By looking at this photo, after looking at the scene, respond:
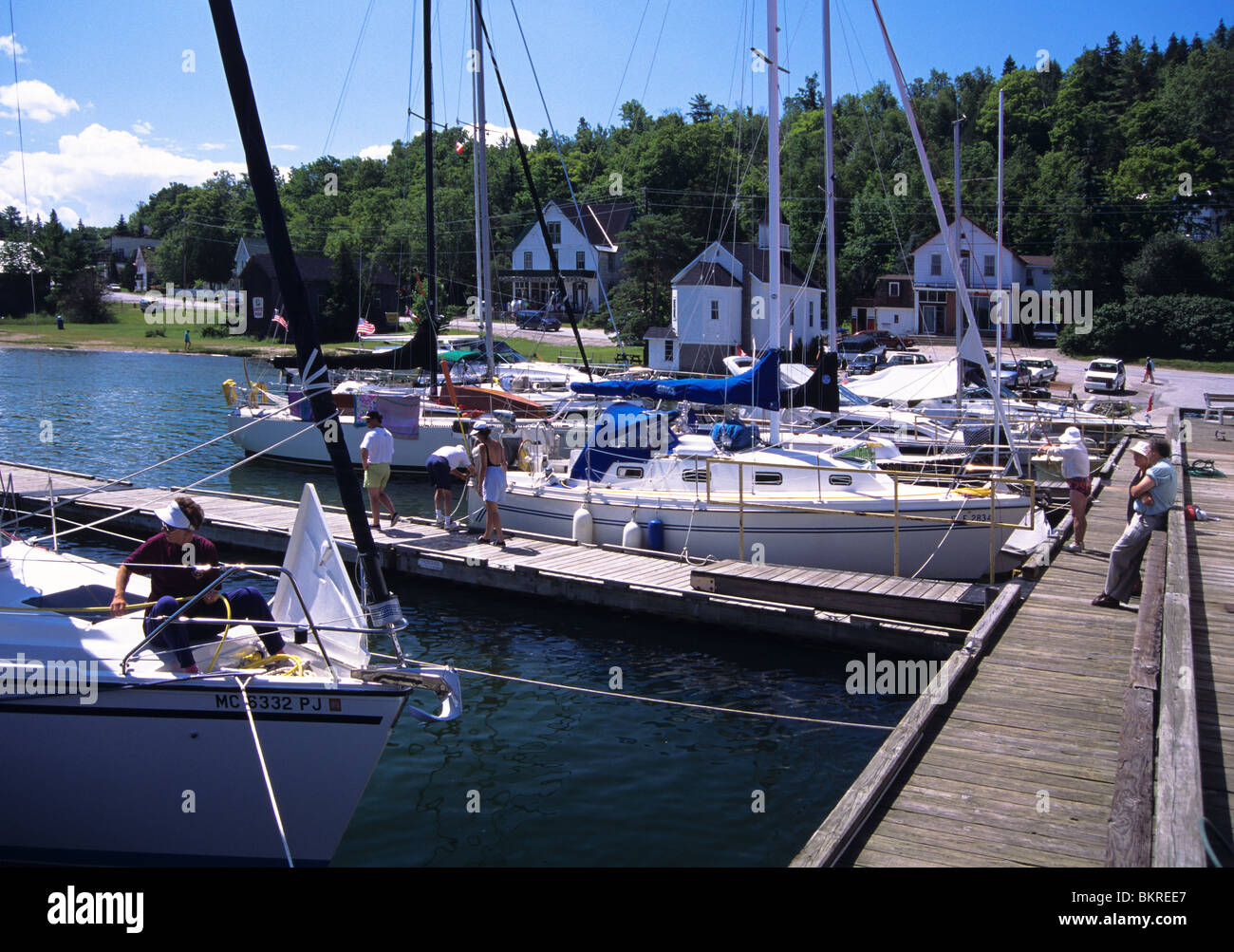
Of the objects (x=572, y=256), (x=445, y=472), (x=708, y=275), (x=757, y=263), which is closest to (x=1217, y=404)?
(x=708, y=275)

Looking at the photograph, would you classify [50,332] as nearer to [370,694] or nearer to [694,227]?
[694,227]

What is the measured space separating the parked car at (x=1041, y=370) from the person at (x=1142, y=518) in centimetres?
3407

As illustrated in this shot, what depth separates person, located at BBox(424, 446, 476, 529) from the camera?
17.1 metres

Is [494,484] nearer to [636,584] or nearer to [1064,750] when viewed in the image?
[636,584]

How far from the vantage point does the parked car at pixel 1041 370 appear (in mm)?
43400

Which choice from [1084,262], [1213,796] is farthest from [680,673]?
[1084,262]

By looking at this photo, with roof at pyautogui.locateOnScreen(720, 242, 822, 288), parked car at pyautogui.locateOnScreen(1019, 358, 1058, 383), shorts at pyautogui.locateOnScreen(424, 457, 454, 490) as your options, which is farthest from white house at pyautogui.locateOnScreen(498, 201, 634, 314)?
shorts at pyautogui.locateOnScreen(424, 457, 454, 490)

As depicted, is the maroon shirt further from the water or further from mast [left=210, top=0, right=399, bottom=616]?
the water

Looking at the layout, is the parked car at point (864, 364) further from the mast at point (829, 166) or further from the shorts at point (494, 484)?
the shorts at point (494, 484)

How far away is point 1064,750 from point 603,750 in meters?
4.80

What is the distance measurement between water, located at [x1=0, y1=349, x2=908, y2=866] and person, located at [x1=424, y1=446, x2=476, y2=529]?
6.35ft

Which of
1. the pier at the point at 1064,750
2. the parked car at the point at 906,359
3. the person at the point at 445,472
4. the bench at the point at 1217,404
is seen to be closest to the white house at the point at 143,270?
the parked car at the point at 906,359

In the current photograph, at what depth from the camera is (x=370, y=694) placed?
275 inches

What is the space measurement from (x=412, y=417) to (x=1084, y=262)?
54.3 metres
